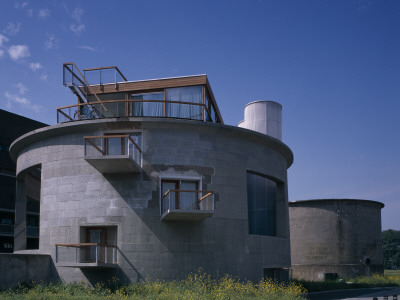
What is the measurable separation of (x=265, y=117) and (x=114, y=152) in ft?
47.9

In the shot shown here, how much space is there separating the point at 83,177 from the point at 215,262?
7.66 m

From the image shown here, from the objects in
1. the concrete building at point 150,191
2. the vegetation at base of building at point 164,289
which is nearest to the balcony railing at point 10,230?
the concrete building at point 150,191

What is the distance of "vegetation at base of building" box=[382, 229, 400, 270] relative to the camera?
126125 millimetres

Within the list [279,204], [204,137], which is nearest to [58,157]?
[204,137]

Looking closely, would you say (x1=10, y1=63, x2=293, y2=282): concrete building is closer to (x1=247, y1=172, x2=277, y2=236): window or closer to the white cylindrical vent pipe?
(x1=247, y1=172, x2=277, y2=236): window

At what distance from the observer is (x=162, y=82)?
25.4 meters

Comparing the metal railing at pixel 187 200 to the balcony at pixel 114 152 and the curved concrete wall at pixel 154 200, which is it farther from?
the balcony at pixel 114 152

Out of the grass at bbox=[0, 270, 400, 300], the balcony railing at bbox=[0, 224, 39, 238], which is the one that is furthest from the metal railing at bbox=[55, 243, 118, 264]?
the balcony railing at bbox=[0, 224, 39, 238]

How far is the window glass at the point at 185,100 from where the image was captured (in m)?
23.8

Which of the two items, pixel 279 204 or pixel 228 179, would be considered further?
pixel 279 204

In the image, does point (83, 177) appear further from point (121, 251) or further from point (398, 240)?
point (398, 240)

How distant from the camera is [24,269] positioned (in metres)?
20.6

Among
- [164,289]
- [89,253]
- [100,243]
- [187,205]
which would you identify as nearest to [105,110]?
[100,243]

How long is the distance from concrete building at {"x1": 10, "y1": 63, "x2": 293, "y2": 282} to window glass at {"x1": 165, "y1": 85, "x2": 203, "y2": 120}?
6 cm
